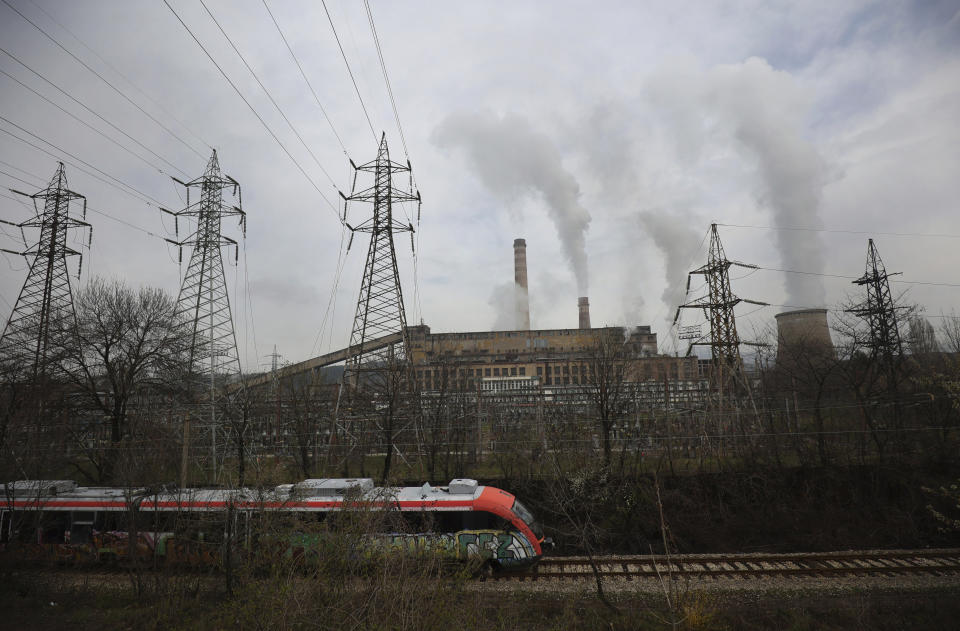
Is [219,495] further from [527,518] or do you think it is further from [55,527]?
[527,518]

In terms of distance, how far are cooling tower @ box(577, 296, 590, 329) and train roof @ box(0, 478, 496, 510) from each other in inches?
2495

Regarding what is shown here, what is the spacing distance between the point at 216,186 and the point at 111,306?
704cm

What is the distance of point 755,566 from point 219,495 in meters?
13.3

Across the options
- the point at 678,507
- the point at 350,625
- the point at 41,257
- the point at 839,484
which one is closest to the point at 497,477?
the point at 678,507

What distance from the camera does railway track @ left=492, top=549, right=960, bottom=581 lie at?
11969mm

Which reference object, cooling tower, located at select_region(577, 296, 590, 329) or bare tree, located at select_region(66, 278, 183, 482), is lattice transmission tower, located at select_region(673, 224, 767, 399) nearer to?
bare tree, located at select_region(66, 278, 183, 482)

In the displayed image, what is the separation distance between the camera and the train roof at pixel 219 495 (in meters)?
11.5

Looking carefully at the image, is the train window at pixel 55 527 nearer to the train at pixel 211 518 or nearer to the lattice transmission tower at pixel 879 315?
the train at pixel 211 518

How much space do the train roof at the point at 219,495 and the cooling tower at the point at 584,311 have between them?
6337cm

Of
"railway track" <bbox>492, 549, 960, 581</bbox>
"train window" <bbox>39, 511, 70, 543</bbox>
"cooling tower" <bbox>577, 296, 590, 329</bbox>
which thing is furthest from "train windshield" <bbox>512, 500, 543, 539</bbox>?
"cooling tower" <bbox>577, 296, 590, 329</bbox>

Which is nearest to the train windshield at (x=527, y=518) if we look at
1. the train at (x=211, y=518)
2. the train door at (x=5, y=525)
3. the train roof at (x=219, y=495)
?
the train at (x=211, y=518)

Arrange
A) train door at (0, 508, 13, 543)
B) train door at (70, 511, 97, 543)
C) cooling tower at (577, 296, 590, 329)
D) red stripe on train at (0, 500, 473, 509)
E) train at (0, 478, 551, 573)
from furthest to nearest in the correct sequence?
cooling tower at (577, 296, 590, 329) < train door at (70, 511, 97, 543) < train door at (0, 508, 13, 543) < red stripe on train at (0, 500, 473, 509) < train at (0, 478, 551, 573)

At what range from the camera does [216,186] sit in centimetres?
2388

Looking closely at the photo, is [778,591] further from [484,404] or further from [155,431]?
[155,431]
